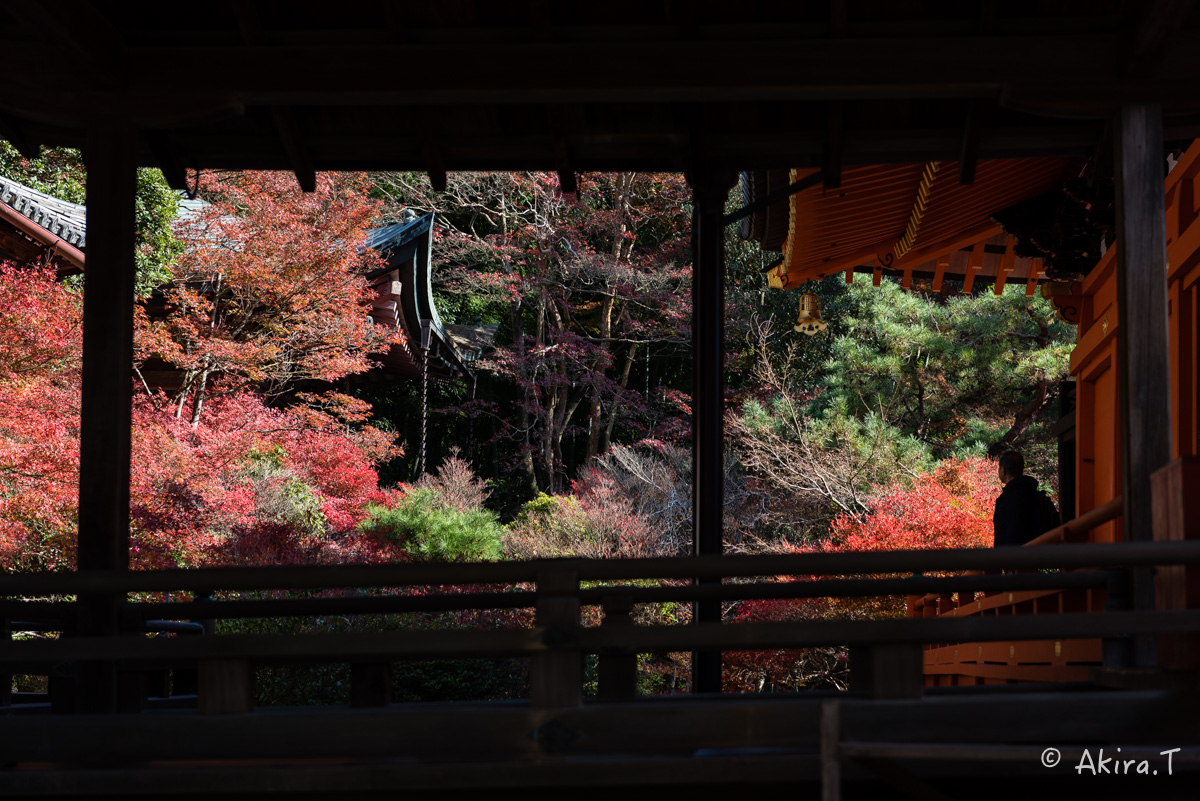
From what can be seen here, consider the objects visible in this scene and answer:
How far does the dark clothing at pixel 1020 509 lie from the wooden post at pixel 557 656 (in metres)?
4.09

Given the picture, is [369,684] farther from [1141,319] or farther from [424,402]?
[424,402]

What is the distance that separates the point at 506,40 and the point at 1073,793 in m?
3.13

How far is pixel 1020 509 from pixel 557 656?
13.9ft

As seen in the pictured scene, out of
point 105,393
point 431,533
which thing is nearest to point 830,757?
point 105,393

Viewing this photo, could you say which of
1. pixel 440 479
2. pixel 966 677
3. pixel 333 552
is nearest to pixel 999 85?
pixel 966 677

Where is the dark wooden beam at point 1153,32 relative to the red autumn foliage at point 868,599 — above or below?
above

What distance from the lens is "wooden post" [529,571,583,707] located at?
9.94 ft

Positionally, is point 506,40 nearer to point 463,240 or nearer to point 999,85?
point 999,85

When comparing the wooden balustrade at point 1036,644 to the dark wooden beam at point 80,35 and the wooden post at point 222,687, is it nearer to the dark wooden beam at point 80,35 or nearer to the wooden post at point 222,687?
the wooden post at point 222,687

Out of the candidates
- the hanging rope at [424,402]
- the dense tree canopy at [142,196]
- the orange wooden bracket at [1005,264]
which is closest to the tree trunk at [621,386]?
the hanging rope at [424,402]

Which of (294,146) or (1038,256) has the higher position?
(1038,256)

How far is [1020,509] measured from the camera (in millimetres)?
6375

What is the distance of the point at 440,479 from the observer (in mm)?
17500

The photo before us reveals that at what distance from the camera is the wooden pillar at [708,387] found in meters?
4.81
